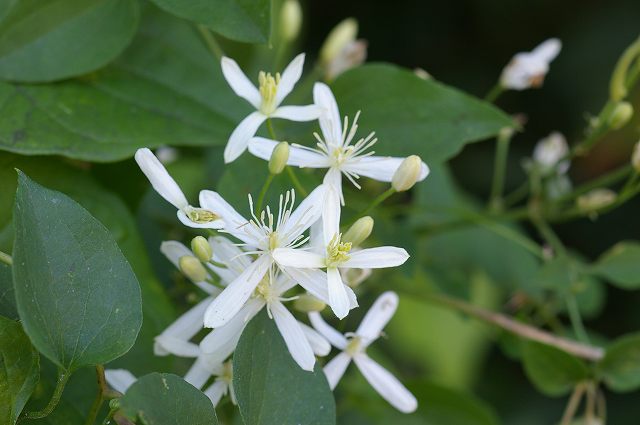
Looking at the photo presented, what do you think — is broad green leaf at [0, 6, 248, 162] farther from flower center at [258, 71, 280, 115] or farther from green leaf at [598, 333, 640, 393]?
green leaf at [598, 333, 640, 393]

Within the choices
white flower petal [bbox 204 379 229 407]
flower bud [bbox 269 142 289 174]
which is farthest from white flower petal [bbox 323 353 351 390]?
flower bud [bbox 269 142 289 174]

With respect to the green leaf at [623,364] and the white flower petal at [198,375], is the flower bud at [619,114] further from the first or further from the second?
the white flower petal at [198,375]

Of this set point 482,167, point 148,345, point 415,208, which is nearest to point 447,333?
point 482,167

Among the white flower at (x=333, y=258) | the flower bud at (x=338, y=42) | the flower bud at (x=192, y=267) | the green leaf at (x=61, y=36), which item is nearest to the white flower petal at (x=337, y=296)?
the white flower at (x=333, y=258)

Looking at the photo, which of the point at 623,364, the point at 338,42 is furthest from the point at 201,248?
the point at 623,364

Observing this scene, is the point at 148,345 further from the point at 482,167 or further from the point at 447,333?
the point at 482,167
